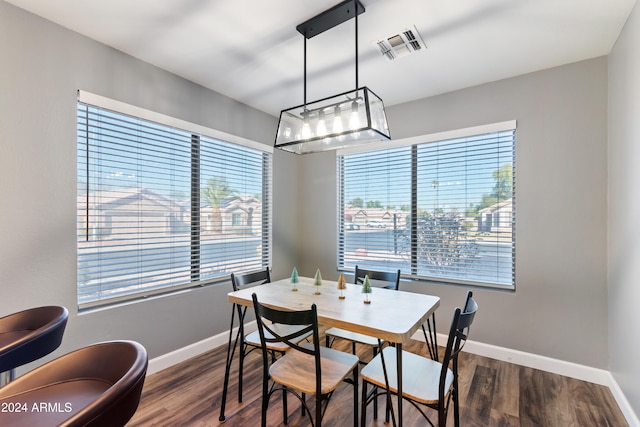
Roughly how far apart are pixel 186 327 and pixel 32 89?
2.17 m

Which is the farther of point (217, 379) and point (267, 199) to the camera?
point (267, 199)

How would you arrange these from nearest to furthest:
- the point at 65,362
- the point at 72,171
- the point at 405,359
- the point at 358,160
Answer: the point at 65,362 → the point at 405,359 → the point at 72,171 → the point at 358,160

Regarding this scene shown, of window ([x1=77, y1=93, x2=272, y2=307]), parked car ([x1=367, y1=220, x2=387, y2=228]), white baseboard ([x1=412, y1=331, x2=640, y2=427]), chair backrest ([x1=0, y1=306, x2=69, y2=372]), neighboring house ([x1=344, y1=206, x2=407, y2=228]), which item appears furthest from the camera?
parked car ([x1=367, y1=220, x2=387, y2=228])

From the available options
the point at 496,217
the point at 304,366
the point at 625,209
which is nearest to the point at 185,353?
the point at 304,366

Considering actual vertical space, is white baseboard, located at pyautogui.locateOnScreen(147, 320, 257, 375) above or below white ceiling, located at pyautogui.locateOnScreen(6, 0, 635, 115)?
below

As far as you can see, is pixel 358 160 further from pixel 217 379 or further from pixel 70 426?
pixel 70 426

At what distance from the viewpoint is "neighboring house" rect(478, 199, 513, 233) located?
276 centimetres

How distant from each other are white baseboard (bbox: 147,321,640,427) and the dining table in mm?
952

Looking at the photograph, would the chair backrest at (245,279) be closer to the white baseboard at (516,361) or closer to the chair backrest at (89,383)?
the white baseboard at (516,361)

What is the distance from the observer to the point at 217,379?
2.42 metres

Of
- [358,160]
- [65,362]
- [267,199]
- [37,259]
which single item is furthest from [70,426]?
[358,160]

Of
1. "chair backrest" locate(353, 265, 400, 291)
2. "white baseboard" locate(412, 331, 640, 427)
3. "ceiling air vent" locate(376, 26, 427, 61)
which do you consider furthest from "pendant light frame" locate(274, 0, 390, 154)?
"white baseboard" locate(412, 331, 640, 427)

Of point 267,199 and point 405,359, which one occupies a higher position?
point 267,199

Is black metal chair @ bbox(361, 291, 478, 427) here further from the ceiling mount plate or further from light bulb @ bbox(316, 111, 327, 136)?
the ceiling mount plate
